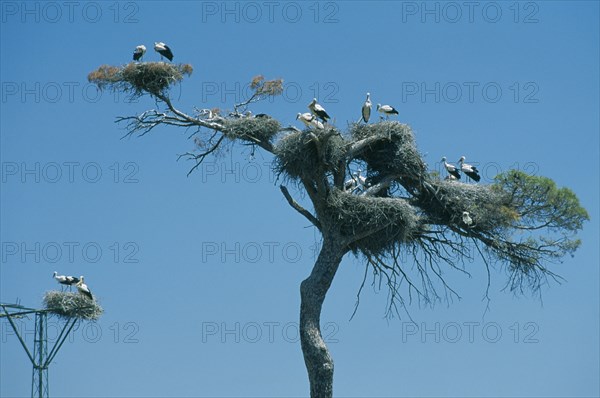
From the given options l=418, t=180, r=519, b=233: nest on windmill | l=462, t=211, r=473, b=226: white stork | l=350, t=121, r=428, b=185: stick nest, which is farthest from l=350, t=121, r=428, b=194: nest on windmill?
l=462, t=211, r=473, b=226: white stork

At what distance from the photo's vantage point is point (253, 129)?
76.4 feet

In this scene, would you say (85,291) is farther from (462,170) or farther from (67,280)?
(462,170)

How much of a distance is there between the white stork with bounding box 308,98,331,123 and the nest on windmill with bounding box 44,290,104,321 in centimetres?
870

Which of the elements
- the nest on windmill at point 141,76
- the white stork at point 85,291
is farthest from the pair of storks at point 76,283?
the nest on windmill at point 141,76

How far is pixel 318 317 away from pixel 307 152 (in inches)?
115

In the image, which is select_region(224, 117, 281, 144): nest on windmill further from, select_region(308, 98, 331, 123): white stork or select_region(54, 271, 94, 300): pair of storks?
select_region(54, 271, 94, 300): pair of storks

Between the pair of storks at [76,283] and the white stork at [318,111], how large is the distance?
8.73 m

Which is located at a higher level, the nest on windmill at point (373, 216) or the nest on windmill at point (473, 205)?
the nest on windmill at point (473, 205)

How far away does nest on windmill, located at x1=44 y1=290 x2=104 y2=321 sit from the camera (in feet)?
93.4

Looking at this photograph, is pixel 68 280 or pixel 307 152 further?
pixel 68 280

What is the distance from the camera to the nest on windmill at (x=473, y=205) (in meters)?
23.7

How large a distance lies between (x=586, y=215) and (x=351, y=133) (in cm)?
476

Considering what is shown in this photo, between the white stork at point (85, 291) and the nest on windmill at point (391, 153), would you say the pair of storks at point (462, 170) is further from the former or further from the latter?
the white stork at point (85, 291)

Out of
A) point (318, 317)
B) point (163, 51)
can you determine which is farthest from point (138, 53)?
point (318, 317)
